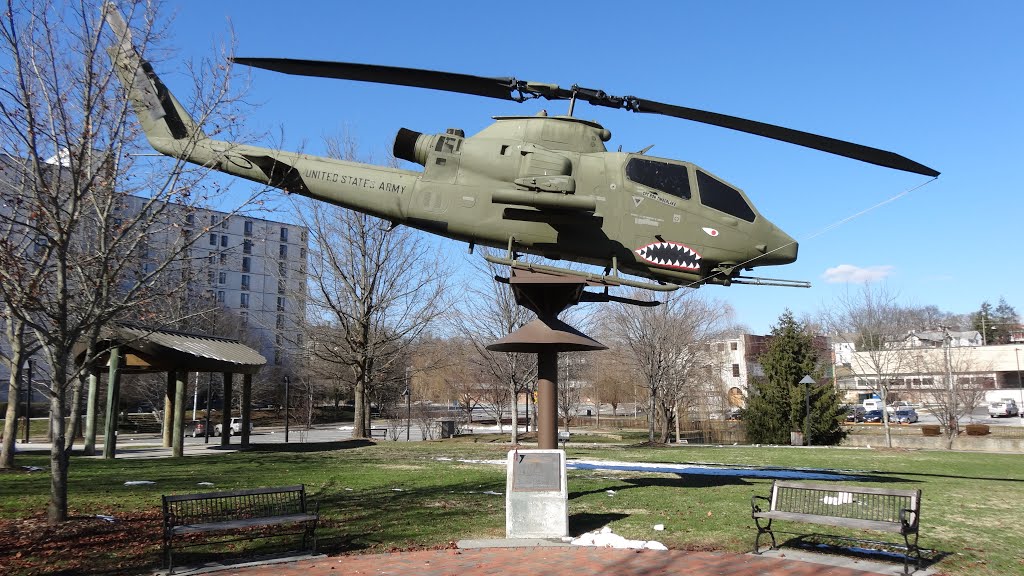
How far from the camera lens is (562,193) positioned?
9.70 meters

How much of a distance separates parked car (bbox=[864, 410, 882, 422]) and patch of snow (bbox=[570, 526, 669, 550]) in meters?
55.1

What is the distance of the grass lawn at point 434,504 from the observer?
24.6 ft

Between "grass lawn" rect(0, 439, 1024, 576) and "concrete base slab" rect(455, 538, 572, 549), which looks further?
"concrete base slab" rect(455, 538, 572, 549)

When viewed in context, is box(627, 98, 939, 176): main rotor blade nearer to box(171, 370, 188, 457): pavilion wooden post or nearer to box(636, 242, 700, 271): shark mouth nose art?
box(636, 242, 700, 271): shark mouth nose art

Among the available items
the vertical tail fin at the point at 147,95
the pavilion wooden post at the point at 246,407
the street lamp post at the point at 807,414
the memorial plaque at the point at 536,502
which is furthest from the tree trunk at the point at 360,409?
the memorial plaque at the point at 536,502

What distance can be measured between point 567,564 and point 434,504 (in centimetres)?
401

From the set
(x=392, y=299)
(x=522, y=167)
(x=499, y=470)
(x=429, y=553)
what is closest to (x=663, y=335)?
(x=392, y=299)

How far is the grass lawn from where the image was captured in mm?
7504

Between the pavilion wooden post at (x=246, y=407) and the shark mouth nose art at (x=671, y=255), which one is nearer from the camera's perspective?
the shark mouth nose art at (x=671, y=255)

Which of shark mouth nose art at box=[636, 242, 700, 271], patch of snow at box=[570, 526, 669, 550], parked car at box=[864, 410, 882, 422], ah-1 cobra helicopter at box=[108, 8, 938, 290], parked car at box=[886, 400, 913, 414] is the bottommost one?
parked car at box=[864, 410, 882, 422]

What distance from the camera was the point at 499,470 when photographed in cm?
1524

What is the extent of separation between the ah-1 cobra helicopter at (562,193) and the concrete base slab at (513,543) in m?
3.67

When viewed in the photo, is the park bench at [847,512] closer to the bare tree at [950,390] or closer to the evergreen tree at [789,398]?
the evergreen tree at [789,398]

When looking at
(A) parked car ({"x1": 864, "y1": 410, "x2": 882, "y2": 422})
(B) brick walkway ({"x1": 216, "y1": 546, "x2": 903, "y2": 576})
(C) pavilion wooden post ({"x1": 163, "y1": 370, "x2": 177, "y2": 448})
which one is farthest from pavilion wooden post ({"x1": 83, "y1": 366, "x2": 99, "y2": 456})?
(A) parked car ({"x1": 864, "y1": 410, "x2": 882, "y2": 422})
